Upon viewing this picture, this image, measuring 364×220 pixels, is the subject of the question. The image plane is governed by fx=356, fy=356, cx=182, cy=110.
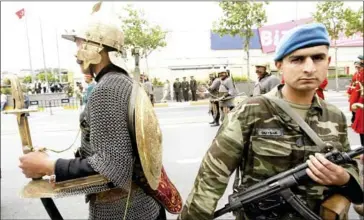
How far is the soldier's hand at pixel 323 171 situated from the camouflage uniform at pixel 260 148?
4.1 inches

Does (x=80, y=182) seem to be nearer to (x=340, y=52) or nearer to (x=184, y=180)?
(x=184, y=180)

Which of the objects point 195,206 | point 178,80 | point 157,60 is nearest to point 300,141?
point 195,206

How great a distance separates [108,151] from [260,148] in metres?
0.64

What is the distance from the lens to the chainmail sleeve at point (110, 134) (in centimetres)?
152

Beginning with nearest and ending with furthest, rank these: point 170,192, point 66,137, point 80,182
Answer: point 80,182
point 170,192
point 66,137

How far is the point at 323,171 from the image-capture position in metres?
1.28

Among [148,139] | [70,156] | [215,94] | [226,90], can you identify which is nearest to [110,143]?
[148,139]

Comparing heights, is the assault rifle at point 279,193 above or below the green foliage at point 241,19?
below

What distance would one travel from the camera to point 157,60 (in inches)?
952

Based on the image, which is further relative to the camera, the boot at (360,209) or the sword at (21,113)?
the boot at (360,209)

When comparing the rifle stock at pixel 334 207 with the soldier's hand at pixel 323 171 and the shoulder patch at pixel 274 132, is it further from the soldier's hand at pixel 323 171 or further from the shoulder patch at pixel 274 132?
the shoulder patch at pixel 274 132

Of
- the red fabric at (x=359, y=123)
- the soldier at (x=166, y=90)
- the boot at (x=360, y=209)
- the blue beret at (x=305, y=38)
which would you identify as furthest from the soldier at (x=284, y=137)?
the soldier at (x=166, y=90)

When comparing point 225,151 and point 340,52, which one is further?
point 340,52

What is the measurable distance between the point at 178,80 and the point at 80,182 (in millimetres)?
18352
